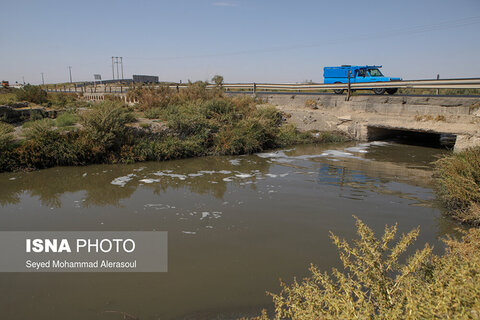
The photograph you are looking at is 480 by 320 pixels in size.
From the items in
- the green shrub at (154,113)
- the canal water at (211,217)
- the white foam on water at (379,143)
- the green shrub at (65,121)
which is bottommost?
the canal water at (211,217)

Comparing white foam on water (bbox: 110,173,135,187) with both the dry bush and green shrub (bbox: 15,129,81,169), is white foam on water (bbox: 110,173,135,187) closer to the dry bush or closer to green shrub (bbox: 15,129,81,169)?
green shrub (bbox: 15,129,81,169)

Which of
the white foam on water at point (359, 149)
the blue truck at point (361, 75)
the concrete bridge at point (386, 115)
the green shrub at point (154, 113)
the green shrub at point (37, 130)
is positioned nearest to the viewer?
the green shrub at point (37, 130)

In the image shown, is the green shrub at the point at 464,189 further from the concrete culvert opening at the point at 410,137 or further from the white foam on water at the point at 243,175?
the concrete culvert opening at the point at 410,137

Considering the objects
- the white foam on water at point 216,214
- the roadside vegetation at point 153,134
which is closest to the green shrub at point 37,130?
the roadside vegetation at point 153,134

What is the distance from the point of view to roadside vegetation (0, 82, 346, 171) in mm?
12398

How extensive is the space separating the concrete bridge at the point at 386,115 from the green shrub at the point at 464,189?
721 cm

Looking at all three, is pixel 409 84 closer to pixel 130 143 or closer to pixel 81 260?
pixel 130 143

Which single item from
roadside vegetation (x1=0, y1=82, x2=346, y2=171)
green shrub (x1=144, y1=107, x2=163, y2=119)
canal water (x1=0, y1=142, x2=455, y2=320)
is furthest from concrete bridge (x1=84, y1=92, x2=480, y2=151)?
green shrub (x1=144, y1=107, x2=163, y2=119)

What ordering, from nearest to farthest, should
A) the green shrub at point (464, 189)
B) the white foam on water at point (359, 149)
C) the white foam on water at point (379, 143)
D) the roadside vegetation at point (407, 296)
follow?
the roadside vegetation at point (407, 296) → the green shrub at point (464, 189) → the white foam on water at point (359, 149) → the white foam on water at point (379, 143)

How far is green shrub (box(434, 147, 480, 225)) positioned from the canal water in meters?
0.42

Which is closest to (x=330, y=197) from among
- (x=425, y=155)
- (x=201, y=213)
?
(x=201, y=213)

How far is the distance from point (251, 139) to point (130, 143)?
542 centimetres

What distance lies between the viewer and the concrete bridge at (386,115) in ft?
49.4

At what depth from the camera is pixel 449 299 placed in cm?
248
